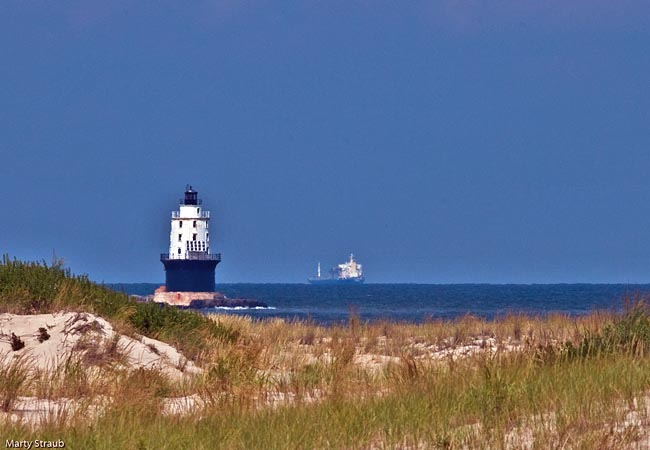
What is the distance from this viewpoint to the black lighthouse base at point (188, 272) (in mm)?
92562

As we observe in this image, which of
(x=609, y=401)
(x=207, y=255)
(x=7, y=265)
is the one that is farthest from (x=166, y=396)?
(x=207, y=255)

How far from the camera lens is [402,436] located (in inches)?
349

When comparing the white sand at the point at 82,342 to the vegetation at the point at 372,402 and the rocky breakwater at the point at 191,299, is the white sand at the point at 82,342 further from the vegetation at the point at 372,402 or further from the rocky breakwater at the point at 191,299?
the rocky breakwater at the point at 191,299

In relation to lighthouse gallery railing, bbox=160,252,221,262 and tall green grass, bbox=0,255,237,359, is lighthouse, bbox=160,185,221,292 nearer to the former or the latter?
lighthouse gallery railing, bbox=160,252,221,262

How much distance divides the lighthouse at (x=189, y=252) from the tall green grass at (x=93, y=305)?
6950 centimetres

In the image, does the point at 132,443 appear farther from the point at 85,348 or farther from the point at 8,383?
the point at 85,348

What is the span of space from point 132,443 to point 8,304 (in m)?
11.9

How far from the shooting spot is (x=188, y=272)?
307 ft

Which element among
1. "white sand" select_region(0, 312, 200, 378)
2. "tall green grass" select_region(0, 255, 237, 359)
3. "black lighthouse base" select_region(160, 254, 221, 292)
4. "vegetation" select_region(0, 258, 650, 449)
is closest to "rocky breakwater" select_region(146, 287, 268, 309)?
"black lighthouse base" select_region(160, 254, 221, 292)

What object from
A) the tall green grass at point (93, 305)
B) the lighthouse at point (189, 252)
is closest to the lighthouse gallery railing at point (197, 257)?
the lighthouse at point (189, 252)

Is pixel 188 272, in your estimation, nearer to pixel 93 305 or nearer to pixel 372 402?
pixel 93 305

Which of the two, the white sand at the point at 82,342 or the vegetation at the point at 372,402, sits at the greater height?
the white sand at the point at 82,342

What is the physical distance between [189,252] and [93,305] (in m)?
72.2

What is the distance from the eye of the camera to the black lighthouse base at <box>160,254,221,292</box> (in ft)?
304
